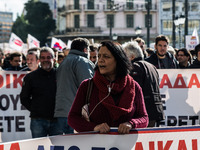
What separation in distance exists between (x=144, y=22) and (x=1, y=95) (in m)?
57.0

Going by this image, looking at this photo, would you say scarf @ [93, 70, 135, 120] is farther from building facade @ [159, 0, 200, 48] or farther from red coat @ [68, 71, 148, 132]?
building facade @ [159, 0, 200, 48]

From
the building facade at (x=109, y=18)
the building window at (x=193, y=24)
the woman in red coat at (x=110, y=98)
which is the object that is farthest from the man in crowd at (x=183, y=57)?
the building window at (x=193, y=24)

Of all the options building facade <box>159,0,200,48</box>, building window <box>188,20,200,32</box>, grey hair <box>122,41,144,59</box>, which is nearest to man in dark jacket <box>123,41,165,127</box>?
grey hair <box>122,41,144,59</box>

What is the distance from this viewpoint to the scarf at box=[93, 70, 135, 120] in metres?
3.63

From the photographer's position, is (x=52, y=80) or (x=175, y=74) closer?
(x=52, y=80)

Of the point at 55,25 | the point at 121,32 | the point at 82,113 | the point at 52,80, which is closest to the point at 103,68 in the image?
the point at 82,113

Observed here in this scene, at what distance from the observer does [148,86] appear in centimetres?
548

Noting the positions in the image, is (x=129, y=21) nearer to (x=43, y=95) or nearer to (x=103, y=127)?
(x=43, y=95)

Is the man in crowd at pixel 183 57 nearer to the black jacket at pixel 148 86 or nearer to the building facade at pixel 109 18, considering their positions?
the black jacket at pixel 148 86

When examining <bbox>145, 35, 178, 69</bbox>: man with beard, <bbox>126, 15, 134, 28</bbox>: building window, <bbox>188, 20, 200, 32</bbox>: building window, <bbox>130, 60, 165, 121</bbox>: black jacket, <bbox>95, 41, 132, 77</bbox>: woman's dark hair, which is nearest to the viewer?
<bbox>95, 41, 132, 77</bbox>: woman's dark hair

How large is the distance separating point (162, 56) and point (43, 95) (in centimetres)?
255

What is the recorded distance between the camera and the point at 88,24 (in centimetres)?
6309

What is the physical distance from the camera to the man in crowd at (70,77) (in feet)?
19.2

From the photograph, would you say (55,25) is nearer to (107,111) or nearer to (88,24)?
(88,24)
